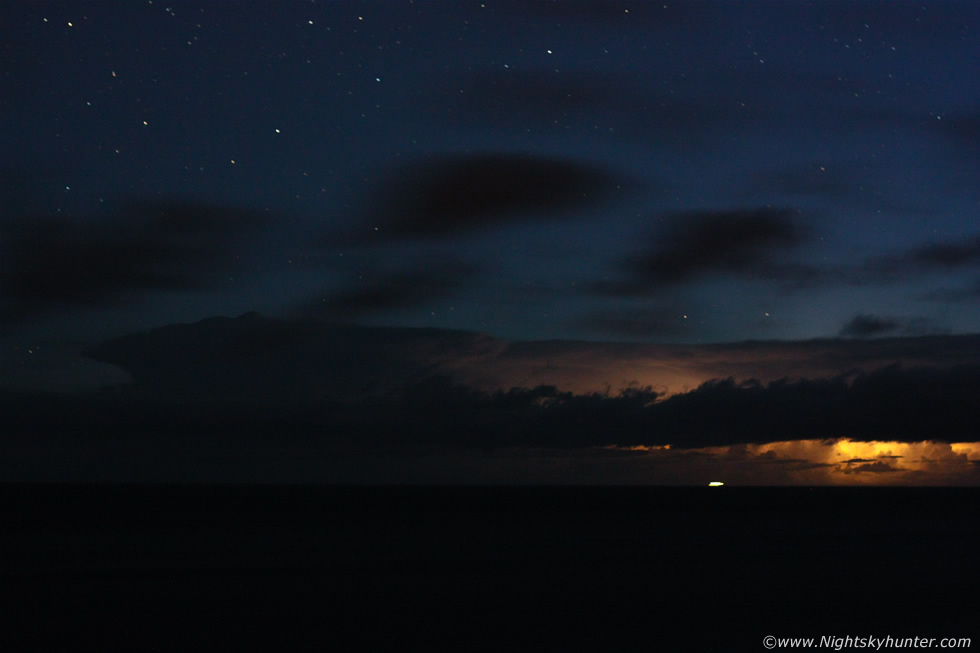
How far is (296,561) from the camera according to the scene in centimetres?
3947

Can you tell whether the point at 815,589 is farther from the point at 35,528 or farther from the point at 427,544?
the point at 35,528

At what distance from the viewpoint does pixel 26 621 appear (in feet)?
78.1

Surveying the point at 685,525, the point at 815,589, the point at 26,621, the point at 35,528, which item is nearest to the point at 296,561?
the point at 26,621

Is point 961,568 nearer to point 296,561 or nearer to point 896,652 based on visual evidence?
point 896,652

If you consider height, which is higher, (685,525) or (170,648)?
(170,648)

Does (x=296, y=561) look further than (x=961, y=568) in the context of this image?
Yes

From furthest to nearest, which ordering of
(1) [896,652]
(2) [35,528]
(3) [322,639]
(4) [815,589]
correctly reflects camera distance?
(2) [35,528]
(4) [815,589]
(3) [322,639]
(1) [896,652]

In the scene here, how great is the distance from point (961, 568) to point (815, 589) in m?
10.7

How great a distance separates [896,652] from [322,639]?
13611 mm

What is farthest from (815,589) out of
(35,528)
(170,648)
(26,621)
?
(35,528)

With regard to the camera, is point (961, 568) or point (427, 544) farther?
point (427, 544)

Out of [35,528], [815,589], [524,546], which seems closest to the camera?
[815,589]

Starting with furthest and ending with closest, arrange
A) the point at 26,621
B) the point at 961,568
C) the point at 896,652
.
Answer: the point at 961,568
the point at 26,621
the point at 896,652

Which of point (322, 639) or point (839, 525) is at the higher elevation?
point (322, 639)
